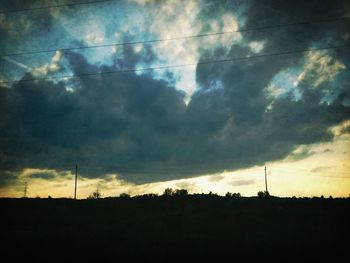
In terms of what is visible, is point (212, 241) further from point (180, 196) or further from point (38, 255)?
point (180, 196)

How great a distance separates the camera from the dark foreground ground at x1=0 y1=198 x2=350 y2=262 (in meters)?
21.3

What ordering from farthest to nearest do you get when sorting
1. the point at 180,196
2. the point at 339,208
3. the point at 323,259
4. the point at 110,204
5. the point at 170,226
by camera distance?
the point at 180,196 → the point at 110,204 → the point at 339,208 → the point at 170,226 → the point at 323,259

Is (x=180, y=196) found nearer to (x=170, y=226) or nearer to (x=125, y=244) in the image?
(x=170, y=226)

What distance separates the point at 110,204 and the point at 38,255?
136ft

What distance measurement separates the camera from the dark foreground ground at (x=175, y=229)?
2128 cm

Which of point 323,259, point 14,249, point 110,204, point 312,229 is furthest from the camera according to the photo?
point 110,204

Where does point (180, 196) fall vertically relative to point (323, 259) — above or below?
above

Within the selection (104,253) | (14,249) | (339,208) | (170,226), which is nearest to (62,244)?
(14,249)

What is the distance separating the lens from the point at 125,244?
25.8 meters

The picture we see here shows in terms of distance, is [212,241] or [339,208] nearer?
[212,241]

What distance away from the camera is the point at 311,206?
56.5 meters

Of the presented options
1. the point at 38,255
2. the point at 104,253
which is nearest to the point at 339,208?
the point at 104,253

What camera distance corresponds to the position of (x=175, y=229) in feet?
123

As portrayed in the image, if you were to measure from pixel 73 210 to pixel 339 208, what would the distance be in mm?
47128
